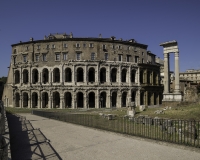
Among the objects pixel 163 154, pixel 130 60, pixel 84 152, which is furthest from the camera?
pixel 130 60

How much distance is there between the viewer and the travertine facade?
140ft

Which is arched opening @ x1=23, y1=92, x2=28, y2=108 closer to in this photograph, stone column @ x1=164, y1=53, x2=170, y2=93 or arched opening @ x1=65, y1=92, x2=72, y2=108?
arched opening @ x1=65, y1=92, x2=72, y2=108

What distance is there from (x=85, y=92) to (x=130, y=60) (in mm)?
13074

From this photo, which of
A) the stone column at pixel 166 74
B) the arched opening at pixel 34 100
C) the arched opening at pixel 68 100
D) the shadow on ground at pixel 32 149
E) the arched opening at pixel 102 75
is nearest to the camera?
the shadow on ground at pixel 32 149

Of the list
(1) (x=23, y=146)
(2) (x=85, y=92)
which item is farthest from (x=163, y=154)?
(2) (x=85, y=92)

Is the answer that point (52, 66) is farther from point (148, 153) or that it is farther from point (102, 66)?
point (148, 153)

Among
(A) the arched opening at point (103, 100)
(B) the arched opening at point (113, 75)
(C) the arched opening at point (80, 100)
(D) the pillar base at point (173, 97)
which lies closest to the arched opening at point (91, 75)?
(C) the arched opening at point (80, 100)

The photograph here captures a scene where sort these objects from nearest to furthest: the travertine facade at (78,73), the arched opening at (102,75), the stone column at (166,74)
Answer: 1. the stone column at (166,74)
2. the travertine facade at (78,73)
3. the arched opening at (102,75)

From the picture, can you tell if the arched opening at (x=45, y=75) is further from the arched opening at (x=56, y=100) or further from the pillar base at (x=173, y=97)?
the pillar base at (x=173, y=97)

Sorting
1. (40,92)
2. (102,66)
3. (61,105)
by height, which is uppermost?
(102,66)

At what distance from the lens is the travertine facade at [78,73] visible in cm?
4269

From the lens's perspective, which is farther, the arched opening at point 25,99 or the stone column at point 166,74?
the arched opening at point 25,99

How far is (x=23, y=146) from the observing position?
943 cm

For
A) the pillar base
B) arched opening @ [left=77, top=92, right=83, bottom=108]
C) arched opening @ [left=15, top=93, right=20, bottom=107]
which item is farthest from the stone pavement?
arched opening @ [left=15, top=93, right=20, bottom=107]
